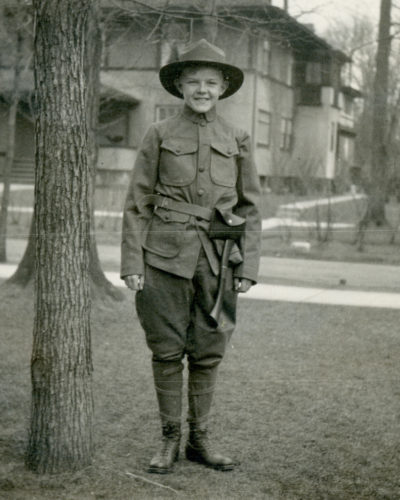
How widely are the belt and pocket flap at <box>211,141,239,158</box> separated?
0.99ft

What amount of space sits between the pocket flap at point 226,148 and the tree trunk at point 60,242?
660mm

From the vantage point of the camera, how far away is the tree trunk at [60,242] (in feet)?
13.1

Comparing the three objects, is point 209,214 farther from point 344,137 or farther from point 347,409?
point 344,137

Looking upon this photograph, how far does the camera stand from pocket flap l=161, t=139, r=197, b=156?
420cm

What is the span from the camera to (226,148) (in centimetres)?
427

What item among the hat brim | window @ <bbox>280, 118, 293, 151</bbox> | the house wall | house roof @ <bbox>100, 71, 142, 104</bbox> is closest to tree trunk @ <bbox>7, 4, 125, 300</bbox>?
the hat brim

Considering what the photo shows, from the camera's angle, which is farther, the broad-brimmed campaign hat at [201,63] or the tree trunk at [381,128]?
the tree trunk at [381,128]

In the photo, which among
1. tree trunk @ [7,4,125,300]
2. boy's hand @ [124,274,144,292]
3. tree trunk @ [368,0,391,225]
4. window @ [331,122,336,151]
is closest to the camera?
boy's hand @ [124,274,144,292]

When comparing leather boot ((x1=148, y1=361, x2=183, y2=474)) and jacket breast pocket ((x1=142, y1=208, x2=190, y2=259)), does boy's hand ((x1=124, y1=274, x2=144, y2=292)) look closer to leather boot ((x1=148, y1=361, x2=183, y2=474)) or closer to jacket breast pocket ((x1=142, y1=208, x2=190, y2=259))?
jacket breast pocket ((x1=142, y1=208, x2=190, y2=259))

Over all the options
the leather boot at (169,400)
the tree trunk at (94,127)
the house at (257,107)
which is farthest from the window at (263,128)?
the leather boot at (169,400)

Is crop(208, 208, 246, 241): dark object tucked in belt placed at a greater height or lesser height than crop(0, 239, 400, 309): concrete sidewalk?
greater

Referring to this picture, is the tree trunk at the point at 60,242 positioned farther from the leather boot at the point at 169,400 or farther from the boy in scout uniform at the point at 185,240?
the leather boot at the point at 169,400

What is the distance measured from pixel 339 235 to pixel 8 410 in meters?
12.3

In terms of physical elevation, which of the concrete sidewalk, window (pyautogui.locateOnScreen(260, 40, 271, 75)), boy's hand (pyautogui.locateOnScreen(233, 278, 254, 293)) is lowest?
the concrete sidewalk
